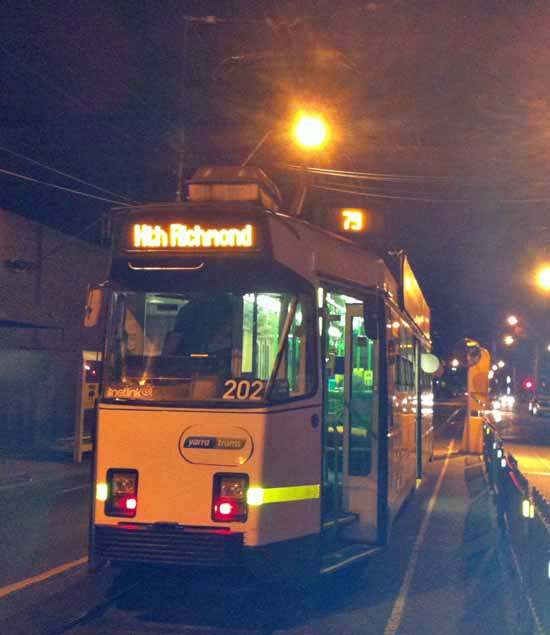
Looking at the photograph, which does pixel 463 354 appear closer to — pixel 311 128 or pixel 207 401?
pixel 311 128

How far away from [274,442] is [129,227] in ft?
7.38

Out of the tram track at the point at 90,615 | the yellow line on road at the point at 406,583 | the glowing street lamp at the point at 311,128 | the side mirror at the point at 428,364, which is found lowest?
the yellow line on road at the point at 406,583

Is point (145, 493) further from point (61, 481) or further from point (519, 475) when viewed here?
point (61, 481)

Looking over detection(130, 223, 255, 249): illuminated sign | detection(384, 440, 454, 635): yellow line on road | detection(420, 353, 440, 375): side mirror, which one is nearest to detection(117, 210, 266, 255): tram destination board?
detection(130, 223, 255, 249): illuminated sign

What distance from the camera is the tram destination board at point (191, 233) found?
7.21 m

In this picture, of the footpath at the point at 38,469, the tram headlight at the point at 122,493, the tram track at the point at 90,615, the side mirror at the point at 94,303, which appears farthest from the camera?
the footpath at the point at 38,469

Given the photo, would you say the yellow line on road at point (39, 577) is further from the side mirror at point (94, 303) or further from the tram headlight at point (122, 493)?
Answer: the side mirror at point (94, 303)

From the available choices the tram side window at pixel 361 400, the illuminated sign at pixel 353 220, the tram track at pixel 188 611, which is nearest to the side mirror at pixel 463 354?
the illuminated sign at pixel 353 220

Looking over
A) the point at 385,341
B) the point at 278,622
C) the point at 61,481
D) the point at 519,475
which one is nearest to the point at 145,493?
→ the point at 278,622

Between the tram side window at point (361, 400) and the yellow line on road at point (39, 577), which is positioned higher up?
the tram side window at point (361, 400)

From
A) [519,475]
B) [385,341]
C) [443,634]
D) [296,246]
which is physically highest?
[296,246]

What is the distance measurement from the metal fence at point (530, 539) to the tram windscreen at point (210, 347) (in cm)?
220

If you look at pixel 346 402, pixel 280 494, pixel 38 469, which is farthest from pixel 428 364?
pixel 280 494

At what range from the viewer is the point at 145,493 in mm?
6902
